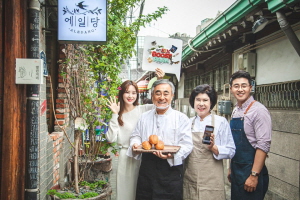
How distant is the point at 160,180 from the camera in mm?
3389

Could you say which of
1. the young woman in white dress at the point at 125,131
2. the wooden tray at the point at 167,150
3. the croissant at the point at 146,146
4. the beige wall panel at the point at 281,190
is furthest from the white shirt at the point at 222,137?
the beige wall panel at the point at 281,190

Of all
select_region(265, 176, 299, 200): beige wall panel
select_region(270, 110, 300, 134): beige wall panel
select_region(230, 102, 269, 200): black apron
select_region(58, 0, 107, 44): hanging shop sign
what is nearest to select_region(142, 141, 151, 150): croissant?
select_region(230, 102, 269, 200): black apron

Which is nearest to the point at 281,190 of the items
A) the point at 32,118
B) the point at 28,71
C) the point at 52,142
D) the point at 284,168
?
the point at 284,168

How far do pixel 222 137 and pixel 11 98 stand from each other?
8.76ft

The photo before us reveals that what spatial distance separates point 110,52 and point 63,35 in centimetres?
126

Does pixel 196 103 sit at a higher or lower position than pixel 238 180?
higher

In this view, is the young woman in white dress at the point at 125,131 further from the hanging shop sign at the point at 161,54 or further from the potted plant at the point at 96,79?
the potted plant at the point at 96,79

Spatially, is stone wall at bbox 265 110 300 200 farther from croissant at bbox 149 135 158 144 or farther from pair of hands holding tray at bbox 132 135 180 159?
croissant at bbox 149 135 158 144

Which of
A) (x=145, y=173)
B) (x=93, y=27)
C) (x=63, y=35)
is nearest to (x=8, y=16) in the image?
(x=63, y=35)

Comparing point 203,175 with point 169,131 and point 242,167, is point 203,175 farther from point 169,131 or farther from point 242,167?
point 169,131

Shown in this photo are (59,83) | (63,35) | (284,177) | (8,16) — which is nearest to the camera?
(8,16)

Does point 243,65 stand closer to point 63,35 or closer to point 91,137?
point 91,137

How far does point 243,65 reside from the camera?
687 centimetres

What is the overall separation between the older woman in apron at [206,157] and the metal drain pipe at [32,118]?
79.0 inches
